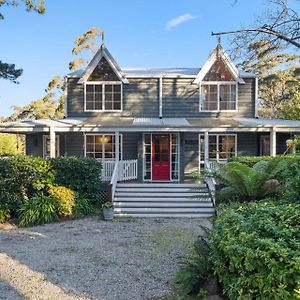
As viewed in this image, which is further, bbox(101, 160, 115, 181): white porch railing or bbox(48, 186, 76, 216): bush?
bbox(101, 160, 115, 181): white porch railing

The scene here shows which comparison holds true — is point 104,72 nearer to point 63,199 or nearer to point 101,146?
point 101,146

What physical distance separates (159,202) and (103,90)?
7.39 m

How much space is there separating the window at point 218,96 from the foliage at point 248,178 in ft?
28.3

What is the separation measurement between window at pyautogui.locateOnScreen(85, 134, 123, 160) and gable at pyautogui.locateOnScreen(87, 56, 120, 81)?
299 cm

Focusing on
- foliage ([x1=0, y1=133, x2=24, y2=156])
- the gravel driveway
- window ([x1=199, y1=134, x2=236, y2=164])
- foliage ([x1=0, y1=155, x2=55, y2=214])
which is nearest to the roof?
window ([x1=199, y1=134, x2=236, y2=164])

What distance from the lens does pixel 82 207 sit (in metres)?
12.4

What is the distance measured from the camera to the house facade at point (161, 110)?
17406mm

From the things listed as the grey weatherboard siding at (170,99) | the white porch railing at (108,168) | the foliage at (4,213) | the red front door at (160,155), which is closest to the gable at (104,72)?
the grey weatherboard siding at (170,99)

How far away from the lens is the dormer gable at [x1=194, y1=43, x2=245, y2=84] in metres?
17.8

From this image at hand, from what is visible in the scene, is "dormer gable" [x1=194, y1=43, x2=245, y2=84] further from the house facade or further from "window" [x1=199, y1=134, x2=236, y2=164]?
"window" [x1=199, y1=134, x2=236, y2=164]

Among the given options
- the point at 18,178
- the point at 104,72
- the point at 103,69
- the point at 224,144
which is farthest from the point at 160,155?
the point at 18,178

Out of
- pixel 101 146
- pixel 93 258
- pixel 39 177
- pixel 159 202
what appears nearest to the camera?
pixel 93 258

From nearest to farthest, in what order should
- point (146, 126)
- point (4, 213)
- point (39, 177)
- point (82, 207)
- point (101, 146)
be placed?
point (4, 213) → point (39, 177) → point (82, 207) → point (146, 126) → point (101, 146)

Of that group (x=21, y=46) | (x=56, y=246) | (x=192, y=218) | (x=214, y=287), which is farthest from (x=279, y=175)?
(x=21, y=46)
